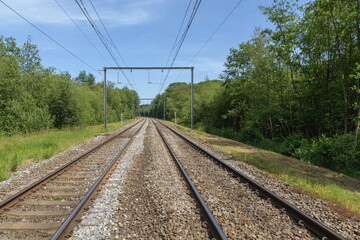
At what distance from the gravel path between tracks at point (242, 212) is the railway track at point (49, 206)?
2719 mm

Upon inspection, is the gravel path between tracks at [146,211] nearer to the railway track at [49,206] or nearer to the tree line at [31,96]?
the railway track at [49,206]

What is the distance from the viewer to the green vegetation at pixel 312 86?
36.6ft

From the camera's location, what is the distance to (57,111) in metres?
22.4

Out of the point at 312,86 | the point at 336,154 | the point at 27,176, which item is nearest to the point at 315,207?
the point at 336,154

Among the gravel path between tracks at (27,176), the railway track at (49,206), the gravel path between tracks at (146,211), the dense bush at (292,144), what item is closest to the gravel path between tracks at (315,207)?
the gravel path between tracks at (146,211)

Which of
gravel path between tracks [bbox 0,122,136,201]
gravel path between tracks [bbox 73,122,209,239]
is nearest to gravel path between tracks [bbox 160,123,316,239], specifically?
gravel path between tracks [bbox 73,122,209,239]

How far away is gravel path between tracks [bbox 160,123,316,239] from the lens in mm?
3713

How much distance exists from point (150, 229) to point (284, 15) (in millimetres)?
17386

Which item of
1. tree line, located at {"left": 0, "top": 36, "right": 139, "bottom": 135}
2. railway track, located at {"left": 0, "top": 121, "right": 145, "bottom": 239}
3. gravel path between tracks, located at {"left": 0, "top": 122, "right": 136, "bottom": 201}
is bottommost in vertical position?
gravel path between tracks, located at {"left": 0, "top": 122, "right": 136, "bottom": 201}

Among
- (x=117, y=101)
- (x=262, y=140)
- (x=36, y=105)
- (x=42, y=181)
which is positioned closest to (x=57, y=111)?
(x=36, y=105)

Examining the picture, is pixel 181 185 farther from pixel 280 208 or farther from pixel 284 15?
pixel 284 15

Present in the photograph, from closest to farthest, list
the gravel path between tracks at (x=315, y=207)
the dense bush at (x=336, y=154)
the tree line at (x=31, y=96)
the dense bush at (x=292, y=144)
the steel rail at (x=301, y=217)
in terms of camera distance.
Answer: the steel rail at (x=301, y=217) → the gravel path between tracks at (x=315, y=207) → the dense bush at (x=336, y=154) → the dense bush at (x=292, y=144) → the tree line at (x=31, y=96)

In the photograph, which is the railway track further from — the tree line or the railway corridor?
the tree line

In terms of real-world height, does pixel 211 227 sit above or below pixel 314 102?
below
